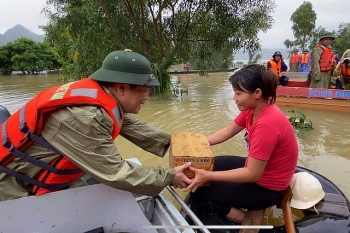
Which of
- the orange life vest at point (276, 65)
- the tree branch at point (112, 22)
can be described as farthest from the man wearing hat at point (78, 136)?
the orange life vest at point (276, 65)

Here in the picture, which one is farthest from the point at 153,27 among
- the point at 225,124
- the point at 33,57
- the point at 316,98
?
the point at 33,57

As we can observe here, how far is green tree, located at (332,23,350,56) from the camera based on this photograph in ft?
74.4

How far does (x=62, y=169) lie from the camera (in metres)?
1.65

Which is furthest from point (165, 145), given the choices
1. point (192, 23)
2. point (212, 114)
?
point (192, 23)

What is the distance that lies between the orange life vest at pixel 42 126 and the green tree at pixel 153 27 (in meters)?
7.86

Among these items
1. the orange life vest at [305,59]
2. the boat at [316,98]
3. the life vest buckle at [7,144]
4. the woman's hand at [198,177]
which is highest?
the orange life vest at [305,59]

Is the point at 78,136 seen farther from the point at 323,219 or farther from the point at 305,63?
the point at 305,63

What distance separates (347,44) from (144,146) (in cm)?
2510

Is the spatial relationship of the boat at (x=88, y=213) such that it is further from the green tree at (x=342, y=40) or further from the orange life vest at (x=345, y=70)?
the green tree at (x=342, y=40)

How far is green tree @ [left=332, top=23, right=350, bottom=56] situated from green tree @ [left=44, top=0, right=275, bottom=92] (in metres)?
16.1

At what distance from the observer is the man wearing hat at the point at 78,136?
1.49m

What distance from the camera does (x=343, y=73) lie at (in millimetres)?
7762

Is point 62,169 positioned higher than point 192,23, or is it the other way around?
point 192,23

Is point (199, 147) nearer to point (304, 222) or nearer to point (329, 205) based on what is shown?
point (304, 222)
